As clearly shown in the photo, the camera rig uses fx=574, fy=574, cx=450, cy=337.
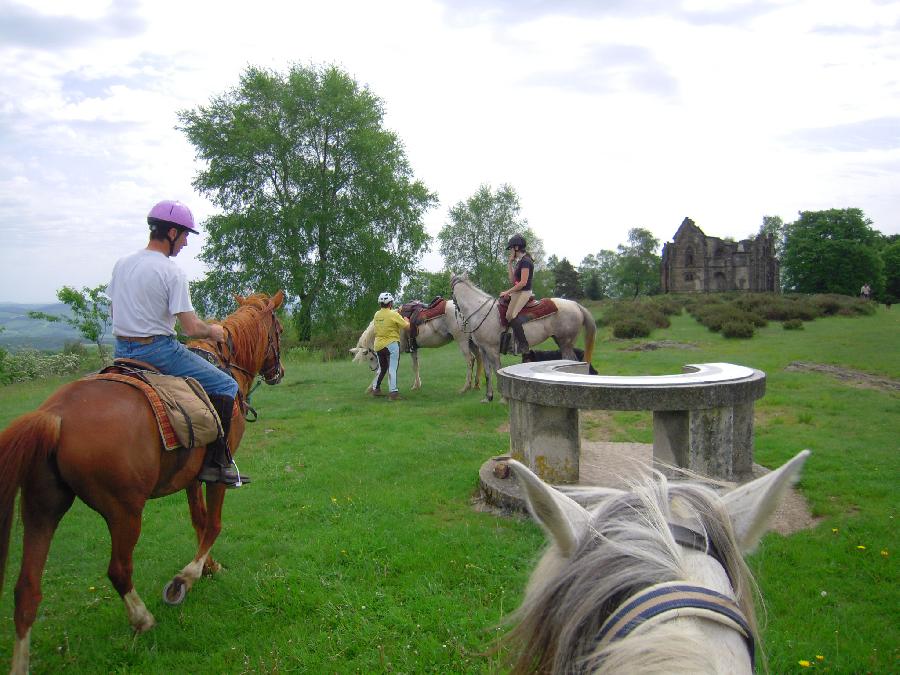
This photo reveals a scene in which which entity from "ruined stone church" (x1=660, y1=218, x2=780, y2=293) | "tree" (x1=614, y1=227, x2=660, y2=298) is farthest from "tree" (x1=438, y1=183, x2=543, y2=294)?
"tree" (x1=614, y1=227, x2=660, y2=298)

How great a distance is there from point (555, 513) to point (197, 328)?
11.0 feet

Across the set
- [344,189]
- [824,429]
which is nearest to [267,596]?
[824,429]

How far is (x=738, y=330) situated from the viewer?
18.4 meters

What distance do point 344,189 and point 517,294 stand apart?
21321 millimetres

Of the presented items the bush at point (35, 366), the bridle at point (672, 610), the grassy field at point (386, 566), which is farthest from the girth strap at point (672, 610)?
the bush at point (35, 366)

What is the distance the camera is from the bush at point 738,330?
18.3 metres

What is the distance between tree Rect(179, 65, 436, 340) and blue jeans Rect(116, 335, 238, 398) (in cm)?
2351

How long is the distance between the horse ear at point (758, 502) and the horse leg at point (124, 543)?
3.28m

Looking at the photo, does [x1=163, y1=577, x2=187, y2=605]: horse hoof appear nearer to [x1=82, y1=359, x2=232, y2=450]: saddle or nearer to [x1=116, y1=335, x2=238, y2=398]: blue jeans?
[x1=82, y1=359, x2=232, y2=450]: saddle

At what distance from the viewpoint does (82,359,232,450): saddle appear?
3.58m

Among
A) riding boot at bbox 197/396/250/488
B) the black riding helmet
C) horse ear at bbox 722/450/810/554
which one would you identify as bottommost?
riding boot at bbox 197/396/250/488

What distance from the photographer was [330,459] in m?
7.51

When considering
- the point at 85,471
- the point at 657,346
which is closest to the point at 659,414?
the point at 85,471

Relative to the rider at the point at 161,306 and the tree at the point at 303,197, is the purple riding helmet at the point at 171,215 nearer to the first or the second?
the rider at the point at 161,306
